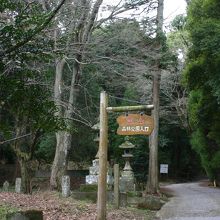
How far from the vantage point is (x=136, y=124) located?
9.66 meters

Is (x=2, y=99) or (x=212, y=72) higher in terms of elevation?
(x=212, y=72)

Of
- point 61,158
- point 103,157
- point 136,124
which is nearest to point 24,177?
point 61,158

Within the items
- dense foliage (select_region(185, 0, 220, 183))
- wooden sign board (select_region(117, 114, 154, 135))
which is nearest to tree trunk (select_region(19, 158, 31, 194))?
dense foliage (select_region(185, 0, 220, 183))

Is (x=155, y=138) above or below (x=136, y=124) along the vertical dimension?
above

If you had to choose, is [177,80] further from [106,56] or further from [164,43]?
[106,56]

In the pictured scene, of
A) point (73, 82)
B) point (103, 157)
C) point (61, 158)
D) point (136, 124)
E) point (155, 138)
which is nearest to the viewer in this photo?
point (136, 124)

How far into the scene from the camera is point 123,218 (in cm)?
1176

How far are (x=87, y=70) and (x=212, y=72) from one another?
8427 mm

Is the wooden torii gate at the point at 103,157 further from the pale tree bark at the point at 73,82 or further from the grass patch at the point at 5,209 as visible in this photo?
the pale tree bark at the point at 73,82

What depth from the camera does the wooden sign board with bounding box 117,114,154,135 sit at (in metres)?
9.55

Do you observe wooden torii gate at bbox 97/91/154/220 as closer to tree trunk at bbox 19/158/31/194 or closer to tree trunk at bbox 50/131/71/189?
tree trunk at bbox 19/158/31/194

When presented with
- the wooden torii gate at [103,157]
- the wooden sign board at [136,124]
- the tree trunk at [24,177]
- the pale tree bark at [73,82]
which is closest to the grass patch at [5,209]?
the wooden torii gate at [103,157]

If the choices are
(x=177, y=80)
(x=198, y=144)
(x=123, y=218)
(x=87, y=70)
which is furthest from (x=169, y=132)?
(x=123, y=218)

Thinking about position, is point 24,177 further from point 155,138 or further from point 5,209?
point 155,138
